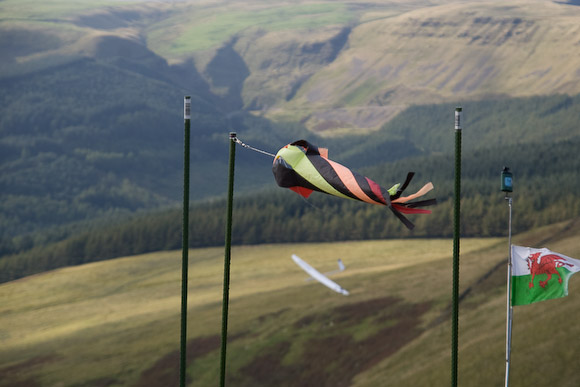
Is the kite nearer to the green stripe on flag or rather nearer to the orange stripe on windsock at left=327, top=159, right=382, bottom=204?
the orange stripe on windsock at left=327, top=159, right=382, bottom=204

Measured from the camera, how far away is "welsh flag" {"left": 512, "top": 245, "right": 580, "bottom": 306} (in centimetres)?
5222

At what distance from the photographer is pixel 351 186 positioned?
1518 inches

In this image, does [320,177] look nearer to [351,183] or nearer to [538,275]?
[351,183]

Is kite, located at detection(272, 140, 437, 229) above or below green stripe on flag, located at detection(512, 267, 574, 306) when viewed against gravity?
above

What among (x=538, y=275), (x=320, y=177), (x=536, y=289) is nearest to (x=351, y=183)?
(x=320, y=177)

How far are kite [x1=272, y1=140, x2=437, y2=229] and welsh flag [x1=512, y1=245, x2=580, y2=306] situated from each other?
16812mm

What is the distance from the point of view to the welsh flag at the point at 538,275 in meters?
52.2

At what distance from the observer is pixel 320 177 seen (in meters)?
40.4

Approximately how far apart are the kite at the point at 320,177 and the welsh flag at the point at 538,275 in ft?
55.2

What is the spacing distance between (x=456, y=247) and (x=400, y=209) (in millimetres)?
3541

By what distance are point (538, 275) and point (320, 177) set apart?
1923cm

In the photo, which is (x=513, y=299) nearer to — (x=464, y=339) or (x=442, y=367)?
(x=442, y=367)

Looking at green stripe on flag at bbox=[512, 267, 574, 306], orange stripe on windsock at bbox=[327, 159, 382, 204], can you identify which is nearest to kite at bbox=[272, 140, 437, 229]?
orange stripe on windsock at bbox=[327, 159, 382, 204]

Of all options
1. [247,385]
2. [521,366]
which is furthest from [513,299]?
[247,385]
